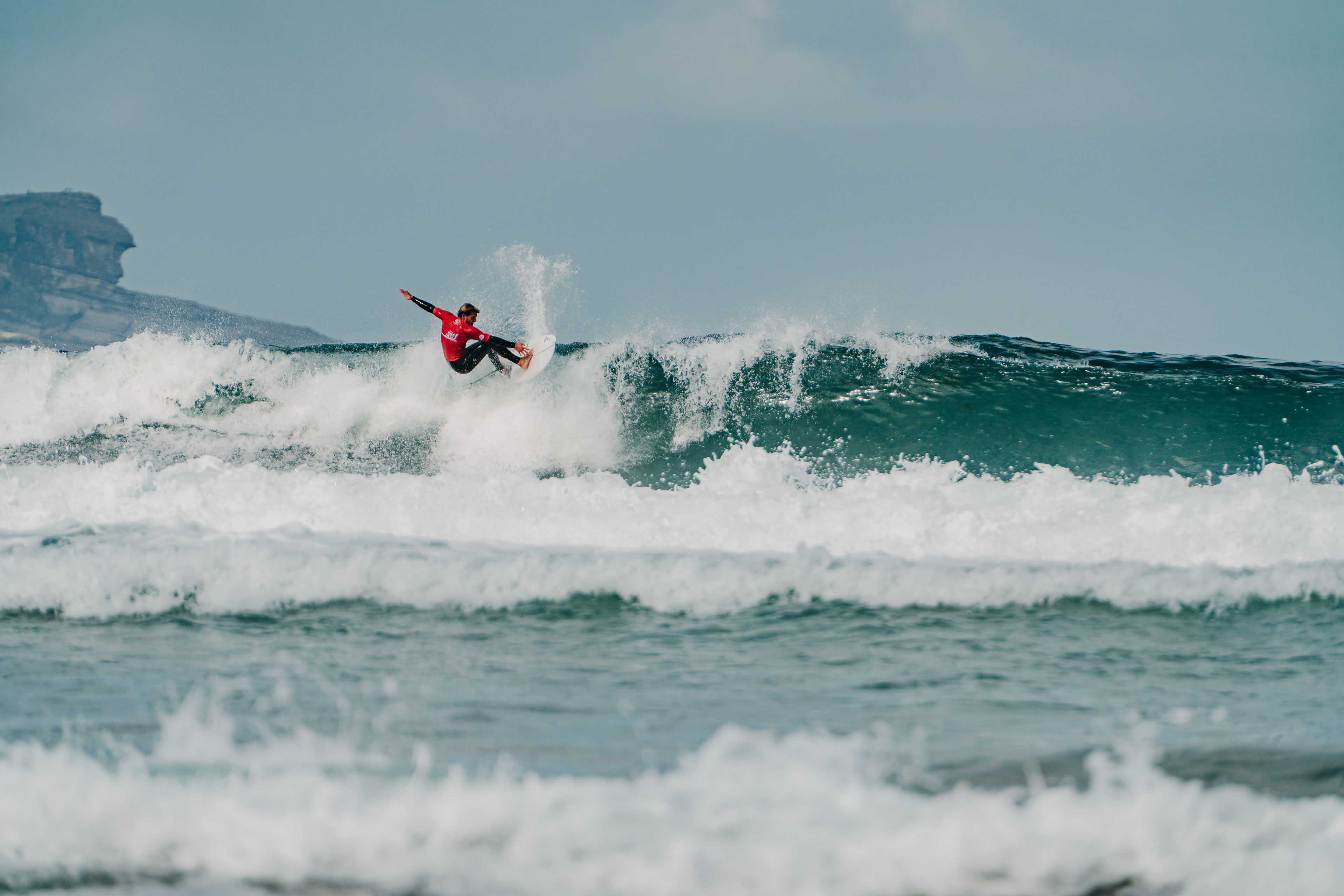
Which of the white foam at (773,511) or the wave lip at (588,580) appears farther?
the white foam at (773,511)

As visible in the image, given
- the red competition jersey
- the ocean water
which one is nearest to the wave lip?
the ocean water

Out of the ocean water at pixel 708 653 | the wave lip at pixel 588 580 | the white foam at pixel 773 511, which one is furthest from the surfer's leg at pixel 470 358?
the wave lip at pixel 588 580

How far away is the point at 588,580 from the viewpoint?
5.97 m

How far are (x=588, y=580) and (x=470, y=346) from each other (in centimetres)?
677

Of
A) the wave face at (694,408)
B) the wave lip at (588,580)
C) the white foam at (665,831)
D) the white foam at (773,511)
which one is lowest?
the white foam at (665,831)

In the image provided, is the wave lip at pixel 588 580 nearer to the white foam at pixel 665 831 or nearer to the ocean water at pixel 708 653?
the ocean water at pixel 708 653

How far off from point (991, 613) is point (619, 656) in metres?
2.12

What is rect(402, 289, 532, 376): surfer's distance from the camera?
11.9 meters

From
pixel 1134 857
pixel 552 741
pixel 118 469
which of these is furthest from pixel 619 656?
pixel 118 469

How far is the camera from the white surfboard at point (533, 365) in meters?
12.3

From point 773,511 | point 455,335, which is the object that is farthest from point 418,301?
point 773,511

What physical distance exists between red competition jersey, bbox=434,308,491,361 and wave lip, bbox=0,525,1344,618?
5.67 meters

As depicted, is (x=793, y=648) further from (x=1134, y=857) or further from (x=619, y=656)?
(x=1134, y=857)

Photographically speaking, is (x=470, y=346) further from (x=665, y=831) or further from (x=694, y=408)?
(x=665, y=831)
